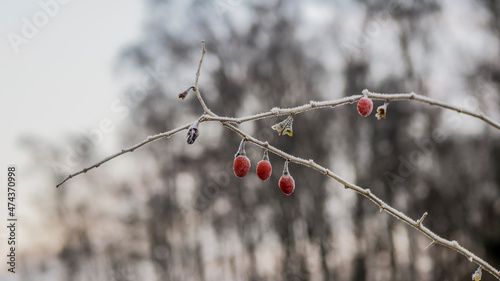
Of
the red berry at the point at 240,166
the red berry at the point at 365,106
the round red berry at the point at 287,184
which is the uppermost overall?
the red berry at the point at 365,106

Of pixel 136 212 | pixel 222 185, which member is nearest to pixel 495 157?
pixel 222 185

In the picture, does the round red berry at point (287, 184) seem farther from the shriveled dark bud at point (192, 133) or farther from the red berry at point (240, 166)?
the shriveled dark bud at point (192, 133)

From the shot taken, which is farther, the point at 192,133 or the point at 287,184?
the point at 287,184

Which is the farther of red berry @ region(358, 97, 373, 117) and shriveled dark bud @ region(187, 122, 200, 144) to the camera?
red berry @ region(358, 97, 373, 117)

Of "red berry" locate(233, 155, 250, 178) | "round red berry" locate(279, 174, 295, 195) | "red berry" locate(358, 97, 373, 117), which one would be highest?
"red berry" locate(358, 97, 373, 117)

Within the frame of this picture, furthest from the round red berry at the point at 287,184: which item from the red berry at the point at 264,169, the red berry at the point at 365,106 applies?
the red berry at the point at 365,106

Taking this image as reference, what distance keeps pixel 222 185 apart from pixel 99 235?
17.1ft

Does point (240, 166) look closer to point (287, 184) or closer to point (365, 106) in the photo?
point (287, 184)

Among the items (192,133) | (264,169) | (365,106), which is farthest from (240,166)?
(365,106)

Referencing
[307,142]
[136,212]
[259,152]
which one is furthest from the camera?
[136,212]

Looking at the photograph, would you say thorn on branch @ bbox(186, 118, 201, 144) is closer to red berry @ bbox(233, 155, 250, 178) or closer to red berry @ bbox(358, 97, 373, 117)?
red berry @ bbox(233, 155, 250, 178)

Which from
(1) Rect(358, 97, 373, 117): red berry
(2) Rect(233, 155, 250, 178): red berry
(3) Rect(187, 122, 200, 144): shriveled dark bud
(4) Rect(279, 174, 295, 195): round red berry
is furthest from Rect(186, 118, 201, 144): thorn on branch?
(1) Rect(358, 97, 373, 117): red berry

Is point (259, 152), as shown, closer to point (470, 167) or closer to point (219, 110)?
point (219, 110)

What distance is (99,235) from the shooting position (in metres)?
14.9
